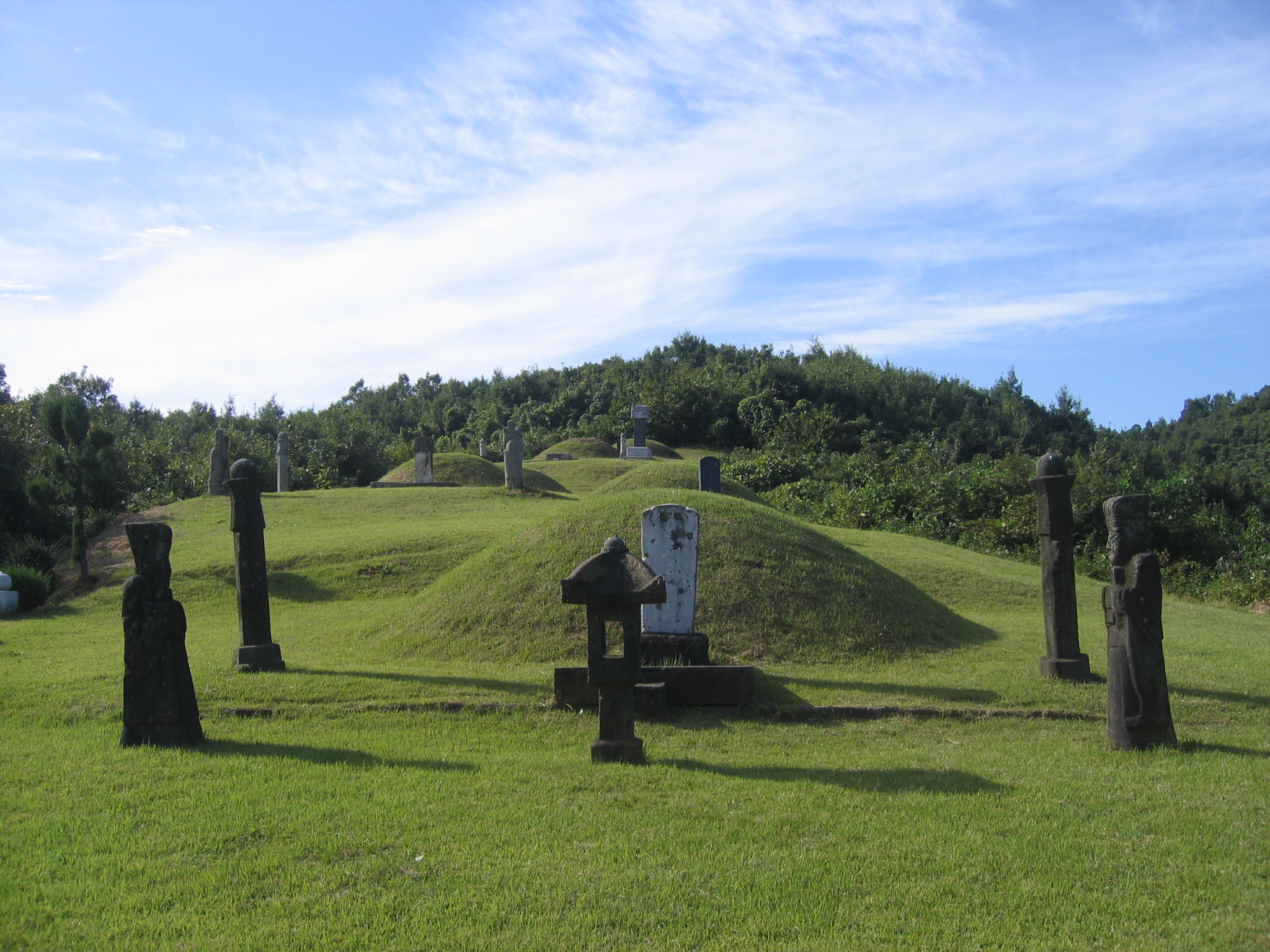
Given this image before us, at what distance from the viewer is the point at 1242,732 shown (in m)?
8.05

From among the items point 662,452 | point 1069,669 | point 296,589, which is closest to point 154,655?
point 1069,669

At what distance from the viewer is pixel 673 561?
34.4ft

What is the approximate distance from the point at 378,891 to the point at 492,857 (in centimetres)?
64

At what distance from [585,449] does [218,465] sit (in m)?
17.6

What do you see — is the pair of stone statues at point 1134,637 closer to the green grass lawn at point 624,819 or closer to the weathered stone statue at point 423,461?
the green grass lawn at point 624,819

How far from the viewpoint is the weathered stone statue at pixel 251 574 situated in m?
10.7

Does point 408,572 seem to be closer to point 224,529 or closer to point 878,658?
point 224,529

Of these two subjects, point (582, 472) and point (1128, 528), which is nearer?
point (1128, 528)

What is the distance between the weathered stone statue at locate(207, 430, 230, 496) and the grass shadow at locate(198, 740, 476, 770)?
2259cm

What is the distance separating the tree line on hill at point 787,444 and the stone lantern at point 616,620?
16.6 metres

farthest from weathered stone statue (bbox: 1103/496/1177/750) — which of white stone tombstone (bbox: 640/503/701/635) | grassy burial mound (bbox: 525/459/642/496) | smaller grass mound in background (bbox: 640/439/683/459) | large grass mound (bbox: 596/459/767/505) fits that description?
smaller grass mound in background (bbox: 640/439/683/459)

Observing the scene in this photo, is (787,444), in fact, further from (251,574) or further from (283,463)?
(251,574)

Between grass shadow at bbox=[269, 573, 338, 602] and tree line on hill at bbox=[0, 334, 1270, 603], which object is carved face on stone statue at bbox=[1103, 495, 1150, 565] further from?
tree line on hill at bbox=[0, 334, 1270, 603]

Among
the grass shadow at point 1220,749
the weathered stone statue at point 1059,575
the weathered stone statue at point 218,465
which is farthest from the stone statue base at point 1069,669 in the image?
the weathered stone statue at point 218,465
